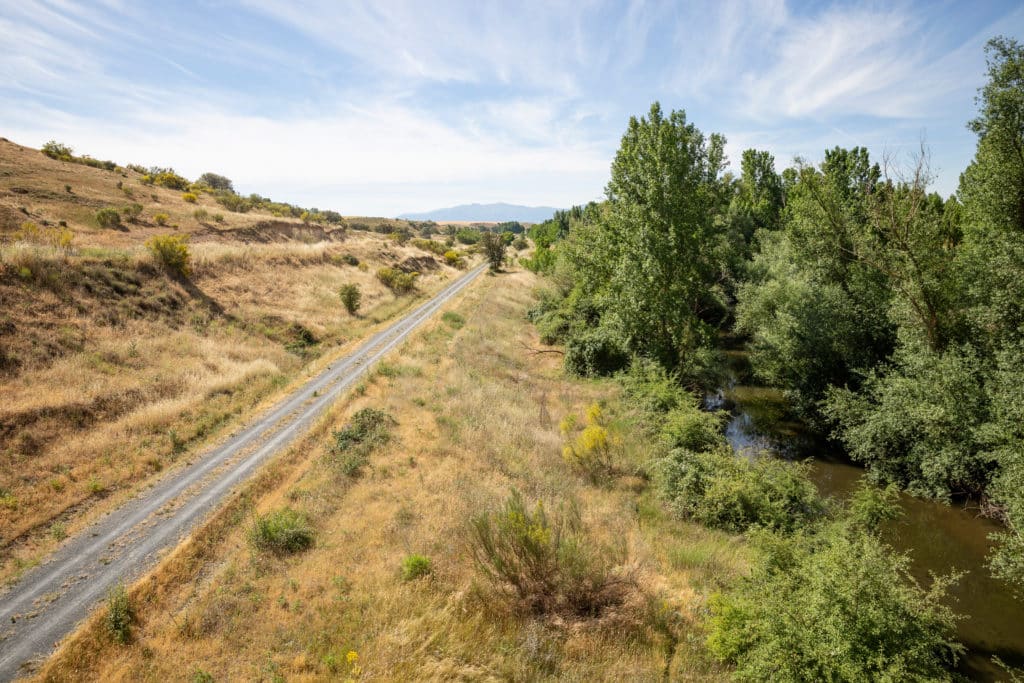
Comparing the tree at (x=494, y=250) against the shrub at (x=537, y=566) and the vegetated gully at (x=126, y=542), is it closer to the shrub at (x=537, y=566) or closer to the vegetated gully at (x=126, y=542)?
the vegetated gully at (x=126, y=542)

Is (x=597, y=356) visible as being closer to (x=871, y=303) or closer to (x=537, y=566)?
(x=871, y=303)

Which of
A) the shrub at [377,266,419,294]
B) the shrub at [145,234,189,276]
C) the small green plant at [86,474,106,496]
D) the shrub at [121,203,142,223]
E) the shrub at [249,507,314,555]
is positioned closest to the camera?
the shrub at [249,507,314,555]

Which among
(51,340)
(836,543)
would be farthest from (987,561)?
(51,340)

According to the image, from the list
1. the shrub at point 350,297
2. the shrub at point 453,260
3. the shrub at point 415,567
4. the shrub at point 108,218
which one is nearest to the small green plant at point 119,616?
the shrub at point 415,567

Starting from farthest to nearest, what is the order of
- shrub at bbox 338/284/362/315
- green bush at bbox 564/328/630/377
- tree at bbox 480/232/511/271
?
tree at bbox 480/232/511/271 < shrub at bbox 338/284/362/315 < green bush at bbox 564/328/630/377

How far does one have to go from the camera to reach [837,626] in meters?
8.01

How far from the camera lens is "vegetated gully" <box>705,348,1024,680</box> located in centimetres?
1135

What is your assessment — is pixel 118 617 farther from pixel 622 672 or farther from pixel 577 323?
pixel 577 323

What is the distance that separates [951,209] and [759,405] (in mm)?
28571

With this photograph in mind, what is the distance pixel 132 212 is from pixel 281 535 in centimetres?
4514

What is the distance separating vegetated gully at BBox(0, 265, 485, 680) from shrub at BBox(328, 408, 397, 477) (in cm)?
247

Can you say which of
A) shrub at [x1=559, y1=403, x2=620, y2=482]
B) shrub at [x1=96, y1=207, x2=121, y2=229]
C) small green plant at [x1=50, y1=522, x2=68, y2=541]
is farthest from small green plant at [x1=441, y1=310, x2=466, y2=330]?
shrub at [x1=96, y1=207, x2=121, y2=229]

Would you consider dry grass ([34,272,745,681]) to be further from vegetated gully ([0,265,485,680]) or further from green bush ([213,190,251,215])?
green bush ([213,190,251,215])

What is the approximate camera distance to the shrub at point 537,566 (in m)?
10.0
